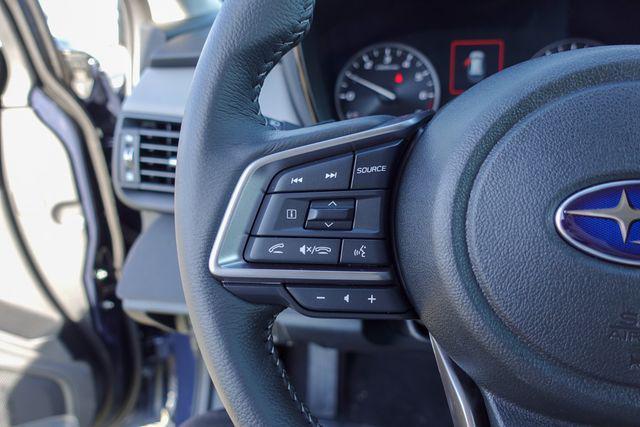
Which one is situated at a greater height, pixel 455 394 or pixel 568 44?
pixel 568 44

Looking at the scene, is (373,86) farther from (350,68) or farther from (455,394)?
(455,394)

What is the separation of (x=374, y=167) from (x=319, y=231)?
0.09m

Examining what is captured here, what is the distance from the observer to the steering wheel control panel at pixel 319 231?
706 mm

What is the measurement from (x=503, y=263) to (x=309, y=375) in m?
1.17

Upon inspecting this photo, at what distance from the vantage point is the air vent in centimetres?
128

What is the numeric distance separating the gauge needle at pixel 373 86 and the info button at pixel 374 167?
2.36 ft

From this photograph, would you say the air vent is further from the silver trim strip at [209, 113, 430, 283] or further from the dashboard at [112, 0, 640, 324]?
the silver trim strip at [209, 113, 430, 283]

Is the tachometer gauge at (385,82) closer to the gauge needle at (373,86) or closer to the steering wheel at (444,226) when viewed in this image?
the gauge needle at (373,86)

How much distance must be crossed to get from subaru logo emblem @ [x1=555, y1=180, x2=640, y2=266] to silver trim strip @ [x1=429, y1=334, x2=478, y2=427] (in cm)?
21

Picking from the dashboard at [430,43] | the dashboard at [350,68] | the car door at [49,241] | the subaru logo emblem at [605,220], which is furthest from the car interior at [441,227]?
the car door at [49,241]

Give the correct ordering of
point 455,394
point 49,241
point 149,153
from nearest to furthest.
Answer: point 455,394 → point 149,153 → point 49,241

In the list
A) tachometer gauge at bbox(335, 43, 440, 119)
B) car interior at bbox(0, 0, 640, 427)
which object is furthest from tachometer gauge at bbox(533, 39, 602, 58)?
car interior at bbox(0, 0, 640, 427)

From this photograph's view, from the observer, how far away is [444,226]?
664 millimetres

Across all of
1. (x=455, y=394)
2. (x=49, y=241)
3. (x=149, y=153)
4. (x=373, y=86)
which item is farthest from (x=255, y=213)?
Result: (x=49, y=241)
